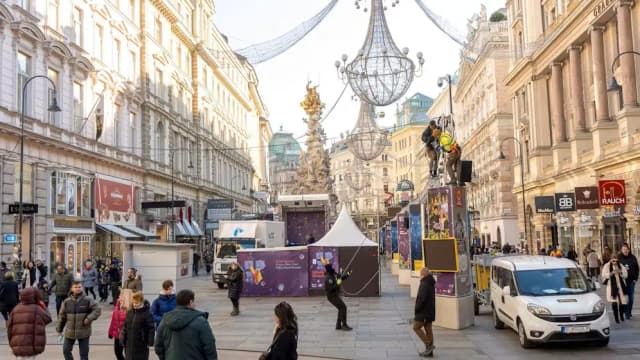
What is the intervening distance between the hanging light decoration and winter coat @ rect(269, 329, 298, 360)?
117ft

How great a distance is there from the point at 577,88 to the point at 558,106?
3.76m

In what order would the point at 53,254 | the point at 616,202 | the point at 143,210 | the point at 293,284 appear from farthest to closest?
1. the point at 143,210
2. the point at 53,254
3. the point at 616,202
4. the point at 293,284

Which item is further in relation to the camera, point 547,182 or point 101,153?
point 547,182

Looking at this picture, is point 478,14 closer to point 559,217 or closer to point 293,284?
point 559,217

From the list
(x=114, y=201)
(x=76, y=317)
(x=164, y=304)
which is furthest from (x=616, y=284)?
(x=114, y=201)

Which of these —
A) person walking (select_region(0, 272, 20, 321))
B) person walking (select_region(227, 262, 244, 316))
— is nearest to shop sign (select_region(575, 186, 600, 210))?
person walking (select_region(227, 262, 244, 316))

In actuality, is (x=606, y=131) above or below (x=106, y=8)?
below

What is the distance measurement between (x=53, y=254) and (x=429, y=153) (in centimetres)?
2041

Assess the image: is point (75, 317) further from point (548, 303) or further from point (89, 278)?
point (89, 278)

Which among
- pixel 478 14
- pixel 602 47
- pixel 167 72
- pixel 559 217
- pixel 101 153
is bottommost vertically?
pixel 559 217

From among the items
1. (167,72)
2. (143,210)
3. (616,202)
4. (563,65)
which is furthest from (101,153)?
(563,65)

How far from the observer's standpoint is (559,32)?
134 ft

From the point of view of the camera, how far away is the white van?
1201cm

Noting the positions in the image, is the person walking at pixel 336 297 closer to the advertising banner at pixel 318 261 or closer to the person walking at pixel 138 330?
the person walking at pixel 138 330
